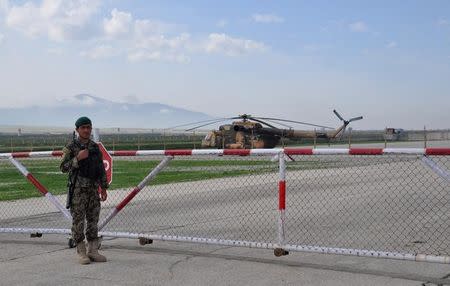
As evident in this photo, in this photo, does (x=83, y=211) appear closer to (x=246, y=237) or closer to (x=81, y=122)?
(x=81, y=122)

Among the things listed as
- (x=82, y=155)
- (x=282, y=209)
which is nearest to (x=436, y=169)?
(x=282, y=209)

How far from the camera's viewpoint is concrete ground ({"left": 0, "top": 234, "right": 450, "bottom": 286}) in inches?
255

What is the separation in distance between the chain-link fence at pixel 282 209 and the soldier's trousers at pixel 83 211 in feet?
2.63

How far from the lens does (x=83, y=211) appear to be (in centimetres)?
759

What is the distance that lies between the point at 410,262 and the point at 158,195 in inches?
381

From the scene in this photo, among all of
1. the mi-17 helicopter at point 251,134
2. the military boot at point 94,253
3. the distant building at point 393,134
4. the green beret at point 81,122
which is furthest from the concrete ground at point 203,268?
the distant building at point 393,134

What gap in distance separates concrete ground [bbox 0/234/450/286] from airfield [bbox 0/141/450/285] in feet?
0.04

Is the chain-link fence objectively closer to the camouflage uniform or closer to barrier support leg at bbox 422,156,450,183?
barrier support leg at bbox 422,156,450,183

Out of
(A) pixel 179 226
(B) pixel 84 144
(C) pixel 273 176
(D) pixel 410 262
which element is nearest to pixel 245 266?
(D) pixel 410 262

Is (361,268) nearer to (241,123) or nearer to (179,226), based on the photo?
(179,226)

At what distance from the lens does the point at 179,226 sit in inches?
411

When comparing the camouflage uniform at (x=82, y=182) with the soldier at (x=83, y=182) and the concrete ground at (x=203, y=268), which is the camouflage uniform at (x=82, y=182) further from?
the concrete ground at (x=203, y=268)

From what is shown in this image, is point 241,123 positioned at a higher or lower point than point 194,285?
higher

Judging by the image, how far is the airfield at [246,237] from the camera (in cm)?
667
